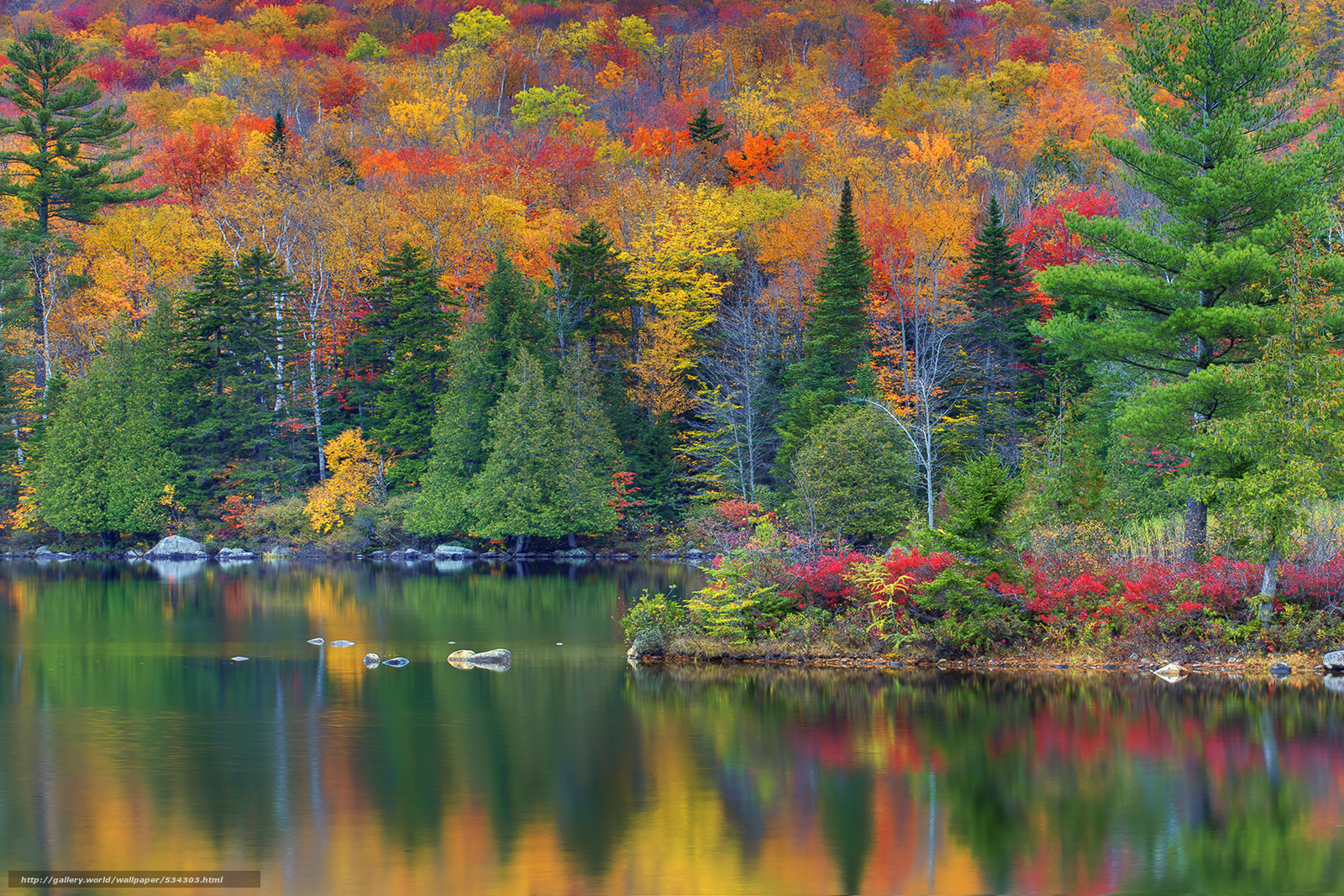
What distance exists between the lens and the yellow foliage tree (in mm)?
59688

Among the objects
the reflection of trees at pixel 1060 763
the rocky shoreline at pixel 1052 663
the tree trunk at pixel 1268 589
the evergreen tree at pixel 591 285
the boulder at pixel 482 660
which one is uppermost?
the evergreen tree at pixel 591 285

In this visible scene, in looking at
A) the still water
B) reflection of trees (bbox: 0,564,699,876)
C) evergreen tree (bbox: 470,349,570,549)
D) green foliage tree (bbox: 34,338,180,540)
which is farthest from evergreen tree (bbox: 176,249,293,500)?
the still water

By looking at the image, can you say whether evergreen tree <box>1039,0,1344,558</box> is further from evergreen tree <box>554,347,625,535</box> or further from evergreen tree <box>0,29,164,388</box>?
evergreen tree <box>0,29,164,388</box>

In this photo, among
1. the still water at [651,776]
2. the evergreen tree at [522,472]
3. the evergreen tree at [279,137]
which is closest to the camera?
the still water at [651,776]

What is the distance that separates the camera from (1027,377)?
51.2 meters

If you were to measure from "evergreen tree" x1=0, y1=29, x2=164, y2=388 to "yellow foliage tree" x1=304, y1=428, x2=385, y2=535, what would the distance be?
1633 cm

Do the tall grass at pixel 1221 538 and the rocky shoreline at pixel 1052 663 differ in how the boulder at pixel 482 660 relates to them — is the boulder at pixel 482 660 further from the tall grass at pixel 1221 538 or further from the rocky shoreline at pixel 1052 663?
the tall grass at pixel 1221 538

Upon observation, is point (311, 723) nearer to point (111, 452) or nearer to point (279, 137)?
point (111, 452)

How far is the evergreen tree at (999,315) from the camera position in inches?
2042

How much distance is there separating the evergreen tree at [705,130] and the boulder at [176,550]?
38701 mm

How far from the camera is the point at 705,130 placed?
78500mm

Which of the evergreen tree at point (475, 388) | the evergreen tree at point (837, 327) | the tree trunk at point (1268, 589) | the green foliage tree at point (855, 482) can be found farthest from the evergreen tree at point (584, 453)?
the tree trunk at point (1268, 589)

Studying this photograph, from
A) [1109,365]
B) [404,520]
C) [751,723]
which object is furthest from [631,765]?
[404,520]

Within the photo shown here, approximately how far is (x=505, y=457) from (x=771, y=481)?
1185 cm
